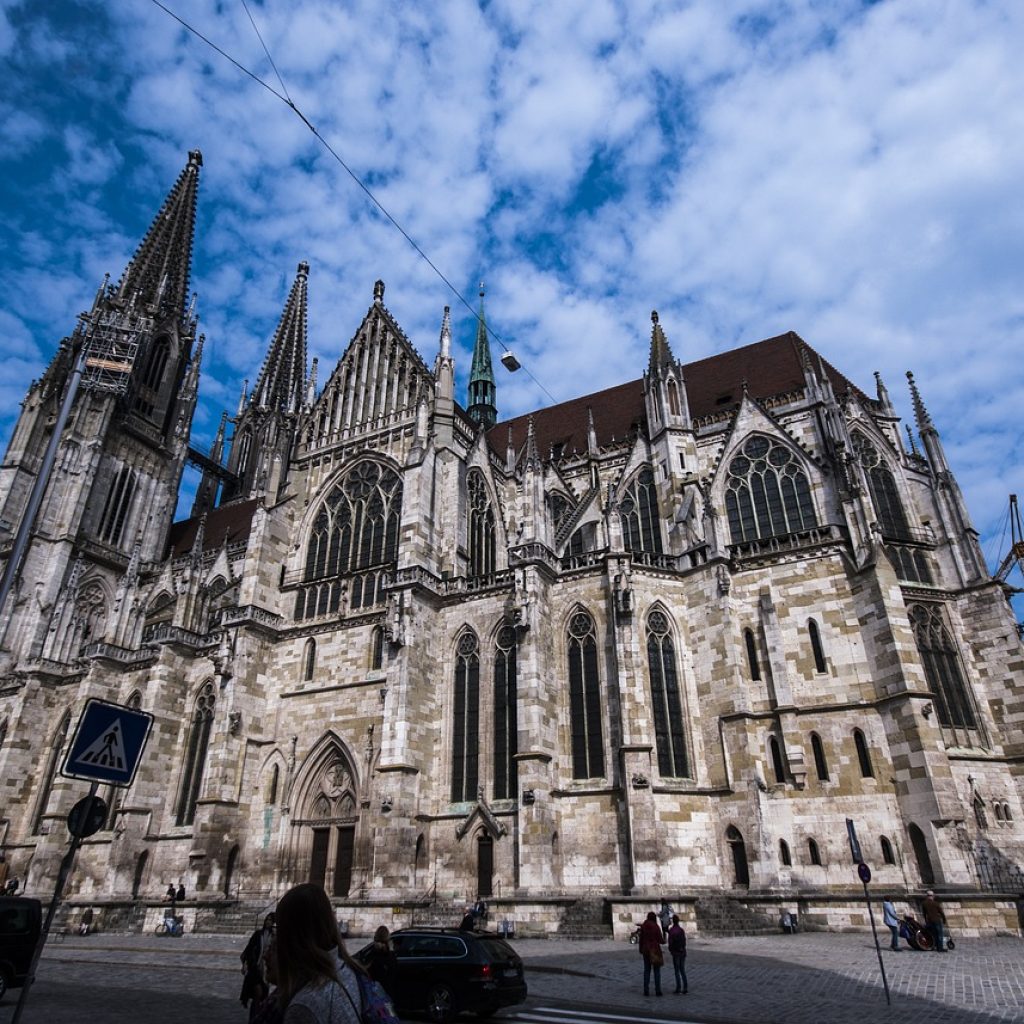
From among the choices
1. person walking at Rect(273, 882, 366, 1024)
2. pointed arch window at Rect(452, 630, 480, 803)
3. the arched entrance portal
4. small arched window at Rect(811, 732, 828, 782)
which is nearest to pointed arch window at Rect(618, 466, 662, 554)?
pointed arch window at Rect(452, 630, 480, 803)

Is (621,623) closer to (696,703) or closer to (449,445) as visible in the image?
(696,703)

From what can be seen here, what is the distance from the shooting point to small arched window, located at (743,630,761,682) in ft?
70.5

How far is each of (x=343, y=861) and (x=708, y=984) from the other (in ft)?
47.2

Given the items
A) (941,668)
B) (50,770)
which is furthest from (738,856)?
(50,770)

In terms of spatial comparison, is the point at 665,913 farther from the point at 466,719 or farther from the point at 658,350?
the point at 658,350

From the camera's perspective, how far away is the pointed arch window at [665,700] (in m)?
20.6

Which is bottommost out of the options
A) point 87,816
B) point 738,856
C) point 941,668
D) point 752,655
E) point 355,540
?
point 87,816

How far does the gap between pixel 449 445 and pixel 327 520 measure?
621 centimetres

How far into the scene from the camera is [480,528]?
28656mm

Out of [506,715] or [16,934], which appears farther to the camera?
[506,715]

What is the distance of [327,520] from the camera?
30.0 m

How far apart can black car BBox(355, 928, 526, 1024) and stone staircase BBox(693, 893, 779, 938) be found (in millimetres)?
9272

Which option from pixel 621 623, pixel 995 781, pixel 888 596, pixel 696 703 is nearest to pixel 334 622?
pixel 621 623

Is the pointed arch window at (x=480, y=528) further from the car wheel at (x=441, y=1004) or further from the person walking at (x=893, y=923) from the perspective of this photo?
the car wheel at (x=441, y=1004)
